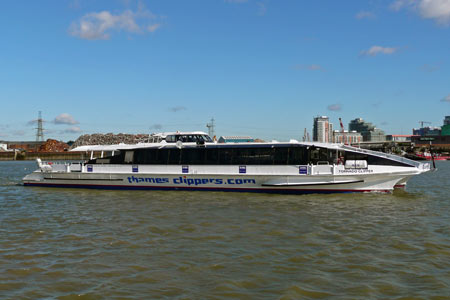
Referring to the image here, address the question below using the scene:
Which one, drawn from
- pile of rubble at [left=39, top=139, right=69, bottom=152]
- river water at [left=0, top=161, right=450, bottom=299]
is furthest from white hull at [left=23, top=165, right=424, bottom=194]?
pile of rubble at [left=39, top=139, right=69, bottom=152]

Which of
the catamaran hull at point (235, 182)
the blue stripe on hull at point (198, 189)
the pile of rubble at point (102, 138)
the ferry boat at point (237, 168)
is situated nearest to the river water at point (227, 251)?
the catamaran hull at point (235, 182)

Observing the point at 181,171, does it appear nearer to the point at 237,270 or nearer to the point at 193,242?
the point at 193,242

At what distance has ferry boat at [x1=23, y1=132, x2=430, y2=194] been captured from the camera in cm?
1917

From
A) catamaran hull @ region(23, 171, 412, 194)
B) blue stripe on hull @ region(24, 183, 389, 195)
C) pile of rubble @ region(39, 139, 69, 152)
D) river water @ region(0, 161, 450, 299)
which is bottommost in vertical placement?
river water @ region(0, 161, 450, 299)

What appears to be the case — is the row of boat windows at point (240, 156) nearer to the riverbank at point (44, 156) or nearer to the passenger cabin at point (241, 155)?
the passenger cabin at point (241, 155)

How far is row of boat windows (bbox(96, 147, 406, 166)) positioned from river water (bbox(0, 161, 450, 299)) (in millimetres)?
3420

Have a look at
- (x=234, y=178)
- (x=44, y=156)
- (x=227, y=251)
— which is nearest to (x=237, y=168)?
(x=234, y=178)

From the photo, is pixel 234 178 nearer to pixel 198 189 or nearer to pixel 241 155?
pixel 241 155

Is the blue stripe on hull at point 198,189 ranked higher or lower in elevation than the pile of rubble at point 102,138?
lower

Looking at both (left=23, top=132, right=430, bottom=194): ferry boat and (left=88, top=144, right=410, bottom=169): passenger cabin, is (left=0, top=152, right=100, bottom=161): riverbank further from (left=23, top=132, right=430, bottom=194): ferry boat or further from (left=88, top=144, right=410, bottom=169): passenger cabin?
(left=88, top=144, right=410, bottom=169): passenger cabin

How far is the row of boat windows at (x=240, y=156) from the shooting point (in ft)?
64.9

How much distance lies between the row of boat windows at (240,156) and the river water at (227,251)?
3420mm

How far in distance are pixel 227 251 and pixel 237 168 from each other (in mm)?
11118

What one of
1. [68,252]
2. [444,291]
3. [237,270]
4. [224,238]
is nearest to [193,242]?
[224,238]
